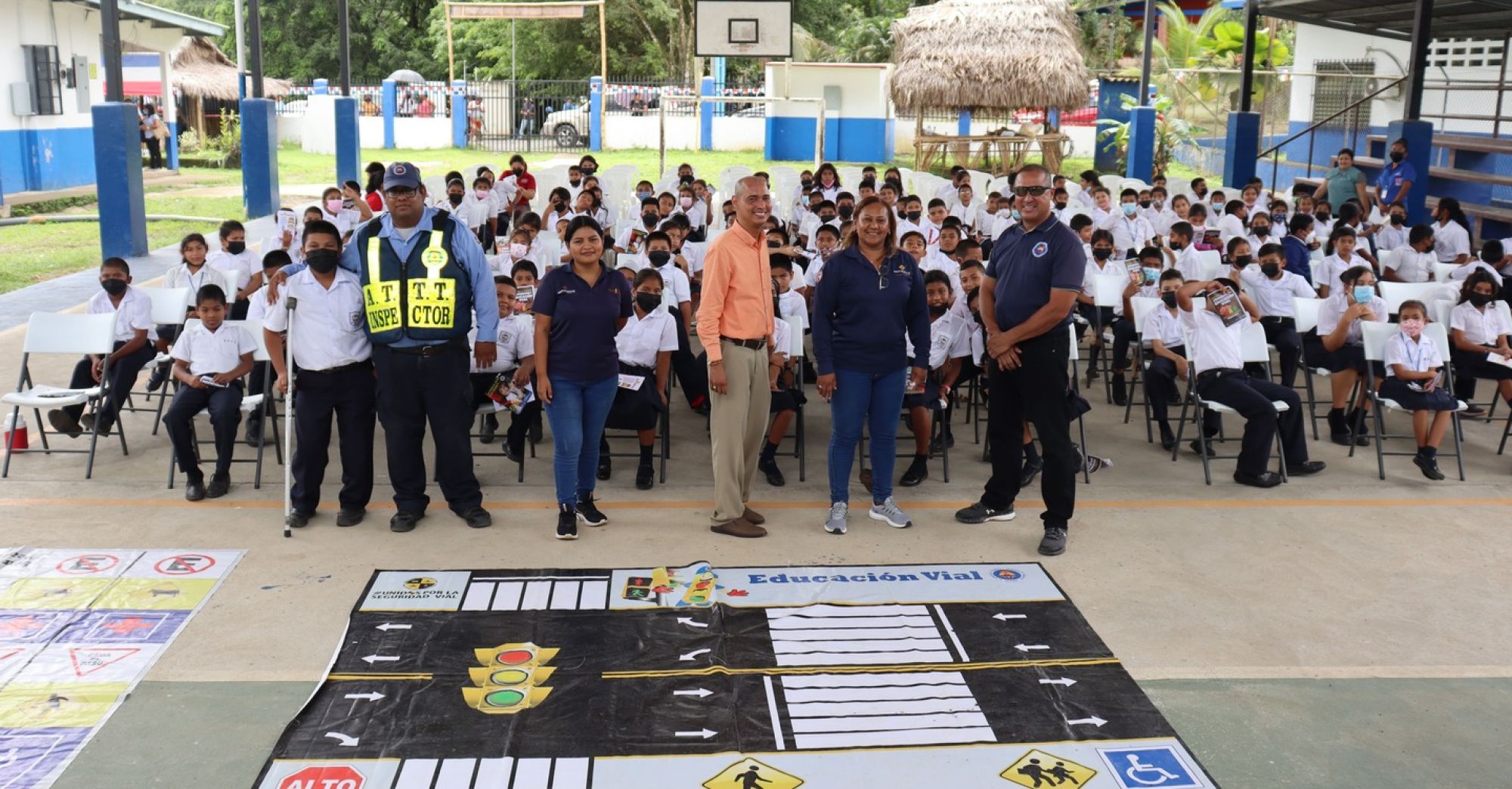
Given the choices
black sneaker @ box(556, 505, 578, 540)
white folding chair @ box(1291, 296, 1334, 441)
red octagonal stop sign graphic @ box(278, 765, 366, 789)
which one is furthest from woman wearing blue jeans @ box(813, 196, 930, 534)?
white folding chair @ box(1291, 296, 1334, 441)

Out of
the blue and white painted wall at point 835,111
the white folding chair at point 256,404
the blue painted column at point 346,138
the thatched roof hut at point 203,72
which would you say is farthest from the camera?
the thatched roof hut at point 203,72

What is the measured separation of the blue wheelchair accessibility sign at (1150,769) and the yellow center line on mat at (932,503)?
273 cm

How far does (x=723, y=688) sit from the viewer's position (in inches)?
182

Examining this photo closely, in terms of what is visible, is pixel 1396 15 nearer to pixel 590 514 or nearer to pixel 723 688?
pixel 590 514

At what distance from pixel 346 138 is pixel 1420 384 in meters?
18.7

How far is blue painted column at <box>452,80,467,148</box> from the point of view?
1377 inches

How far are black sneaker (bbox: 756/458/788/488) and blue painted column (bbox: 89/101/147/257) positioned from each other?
1056cm

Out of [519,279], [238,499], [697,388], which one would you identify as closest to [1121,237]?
[697,388]

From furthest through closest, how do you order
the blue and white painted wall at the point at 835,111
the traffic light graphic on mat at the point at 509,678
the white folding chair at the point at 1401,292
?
1. the blue and white painted wall at the point at 835,111
2. the white folding chair at the point at 1401,292
3. the traffic light graphic on mat at the point at 509,678

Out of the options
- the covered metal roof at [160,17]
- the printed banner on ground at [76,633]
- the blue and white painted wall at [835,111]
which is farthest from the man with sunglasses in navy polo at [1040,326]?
the blue and white painted wall at [835,111]

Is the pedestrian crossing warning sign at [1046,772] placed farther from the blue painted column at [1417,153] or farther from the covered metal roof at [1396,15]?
the covered metal roof at [1396,15]

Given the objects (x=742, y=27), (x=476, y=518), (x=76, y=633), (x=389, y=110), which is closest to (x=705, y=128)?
(x=389, y=110)

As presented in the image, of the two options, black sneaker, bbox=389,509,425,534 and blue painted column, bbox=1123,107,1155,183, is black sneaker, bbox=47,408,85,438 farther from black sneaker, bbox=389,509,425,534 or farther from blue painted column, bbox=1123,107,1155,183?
blue painted column, bbox=1123,107,1155,183

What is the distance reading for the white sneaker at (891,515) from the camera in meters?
6.54
